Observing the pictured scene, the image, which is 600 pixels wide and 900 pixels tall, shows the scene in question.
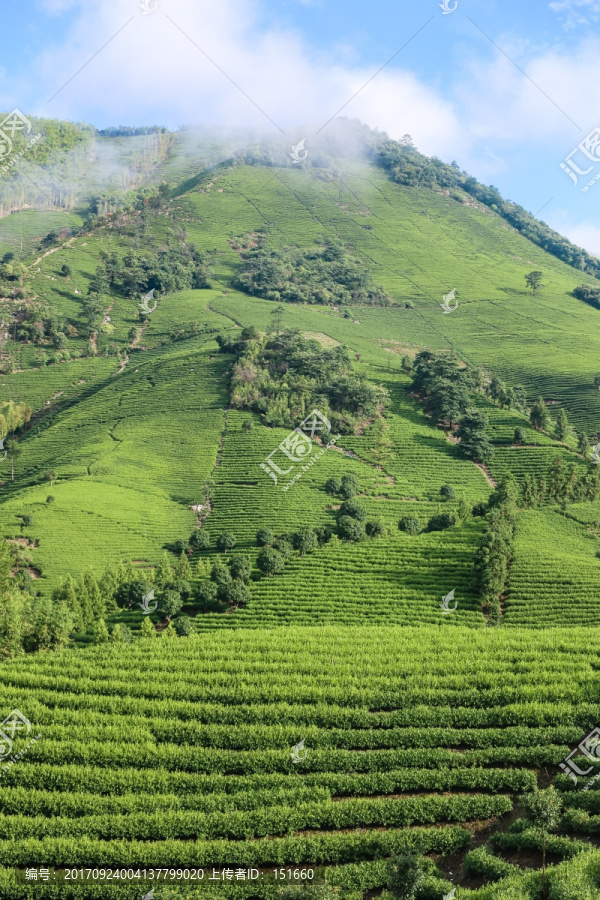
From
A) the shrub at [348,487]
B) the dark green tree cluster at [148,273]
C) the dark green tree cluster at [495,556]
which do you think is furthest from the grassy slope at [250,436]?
the dark green tree cluster at [148,273]

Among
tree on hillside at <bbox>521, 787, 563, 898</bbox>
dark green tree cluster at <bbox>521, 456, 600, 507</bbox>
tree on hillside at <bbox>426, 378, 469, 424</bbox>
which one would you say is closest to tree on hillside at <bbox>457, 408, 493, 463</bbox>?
tree on hillside at <bbox>426, 378, 469, 424</bbox>

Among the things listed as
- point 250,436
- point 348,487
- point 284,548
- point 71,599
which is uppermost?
point 250,436

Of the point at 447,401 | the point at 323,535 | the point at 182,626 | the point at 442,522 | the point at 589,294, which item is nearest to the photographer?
the point at 182,626

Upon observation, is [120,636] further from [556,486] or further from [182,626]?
[556,486]

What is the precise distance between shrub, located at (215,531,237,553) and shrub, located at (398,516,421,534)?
16046 mm

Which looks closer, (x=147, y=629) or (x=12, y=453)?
(x=147, y=629)

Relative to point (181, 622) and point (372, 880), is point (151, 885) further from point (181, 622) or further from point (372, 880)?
point (181, 622)

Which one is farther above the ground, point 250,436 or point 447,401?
point 447,401

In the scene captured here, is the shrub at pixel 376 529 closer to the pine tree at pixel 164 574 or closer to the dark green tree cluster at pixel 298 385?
the pine tree at pixel 164 574

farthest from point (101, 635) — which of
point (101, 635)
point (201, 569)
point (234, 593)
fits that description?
point (201, 569)

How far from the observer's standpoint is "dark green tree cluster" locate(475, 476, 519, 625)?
45.7 m

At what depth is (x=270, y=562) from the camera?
169 feet

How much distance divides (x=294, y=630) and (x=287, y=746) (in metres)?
11.0

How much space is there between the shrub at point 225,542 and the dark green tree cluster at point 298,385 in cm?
2810
